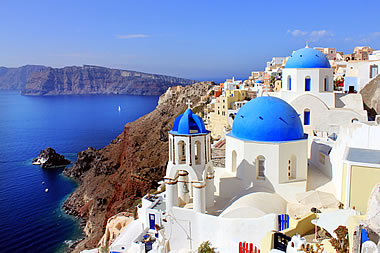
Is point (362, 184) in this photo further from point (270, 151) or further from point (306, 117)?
point (306, 117)

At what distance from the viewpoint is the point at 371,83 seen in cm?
2522

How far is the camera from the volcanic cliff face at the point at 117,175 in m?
34.9

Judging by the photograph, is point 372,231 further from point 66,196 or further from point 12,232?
point 66,196

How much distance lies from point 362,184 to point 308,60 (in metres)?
11.7

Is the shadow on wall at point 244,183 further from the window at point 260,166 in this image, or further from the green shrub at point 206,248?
the green shrub at point 206,248

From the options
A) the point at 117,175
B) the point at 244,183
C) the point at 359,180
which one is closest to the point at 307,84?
the point at 244,183

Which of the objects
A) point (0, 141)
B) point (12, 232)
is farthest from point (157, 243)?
point (0, 141)

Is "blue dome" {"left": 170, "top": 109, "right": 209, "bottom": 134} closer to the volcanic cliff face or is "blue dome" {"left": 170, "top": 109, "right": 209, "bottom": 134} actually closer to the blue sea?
the volcanic cliff face

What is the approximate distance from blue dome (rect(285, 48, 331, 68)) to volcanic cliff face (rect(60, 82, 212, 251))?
60.8 ft

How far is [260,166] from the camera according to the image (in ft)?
47.8

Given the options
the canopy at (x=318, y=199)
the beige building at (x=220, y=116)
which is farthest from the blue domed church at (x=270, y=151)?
the beige building at (x=220, y=116)

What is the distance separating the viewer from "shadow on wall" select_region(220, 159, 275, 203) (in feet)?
46.7

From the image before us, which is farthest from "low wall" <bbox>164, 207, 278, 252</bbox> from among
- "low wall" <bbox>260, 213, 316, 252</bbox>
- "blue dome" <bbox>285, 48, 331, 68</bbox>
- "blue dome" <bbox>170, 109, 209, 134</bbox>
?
"blue dome" <bbox>285, 48, 331, 68</bbox>

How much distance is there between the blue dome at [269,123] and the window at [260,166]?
0.86 m
